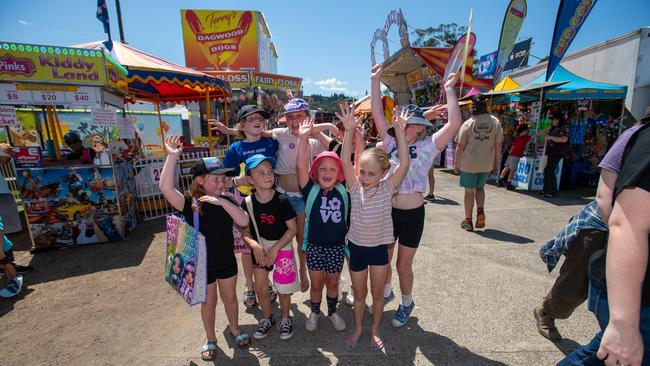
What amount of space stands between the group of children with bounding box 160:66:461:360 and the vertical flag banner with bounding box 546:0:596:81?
6758 millimetres

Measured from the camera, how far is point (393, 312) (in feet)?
9.86

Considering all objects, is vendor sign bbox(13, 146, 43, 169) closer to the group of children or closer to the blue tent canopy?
the group of children

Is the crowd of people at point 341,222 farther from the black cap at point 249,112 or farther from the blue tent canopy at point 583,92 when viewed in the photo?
the blue tent canopy at point 583,92

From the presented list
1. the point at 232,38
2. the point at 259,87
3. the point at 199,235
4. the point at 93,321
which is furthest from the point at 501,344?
the point at 232,38

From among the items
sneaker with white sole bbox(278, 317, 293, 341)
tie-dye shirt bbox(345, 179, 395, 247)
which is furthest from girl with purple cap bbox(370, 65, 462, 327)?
sneaker with white sole bbox(278, 317, 293, 341)

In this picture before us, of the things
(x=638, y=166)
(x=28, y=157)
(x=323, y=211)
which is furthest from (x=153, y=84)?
(x=638, y=166)

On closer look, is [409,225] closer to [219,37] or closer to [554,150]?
[554,150]

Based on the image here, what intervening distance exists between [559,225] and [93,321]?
696cm

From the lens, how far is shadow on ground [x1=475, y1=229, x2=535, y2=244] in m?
4.62

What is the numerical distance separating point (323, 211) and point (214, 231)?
905mm

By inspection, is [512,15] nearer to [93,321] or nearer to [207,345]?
[207,345]

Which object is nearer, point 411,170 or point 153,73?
point 411,170

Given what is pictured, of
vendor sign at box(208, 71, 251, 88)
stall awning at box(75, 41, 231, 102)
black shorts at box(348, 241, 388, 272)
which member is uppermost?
vendor sign at box(208, 71, 251, 88)

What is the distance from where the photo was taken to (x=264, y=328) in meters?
2.70
